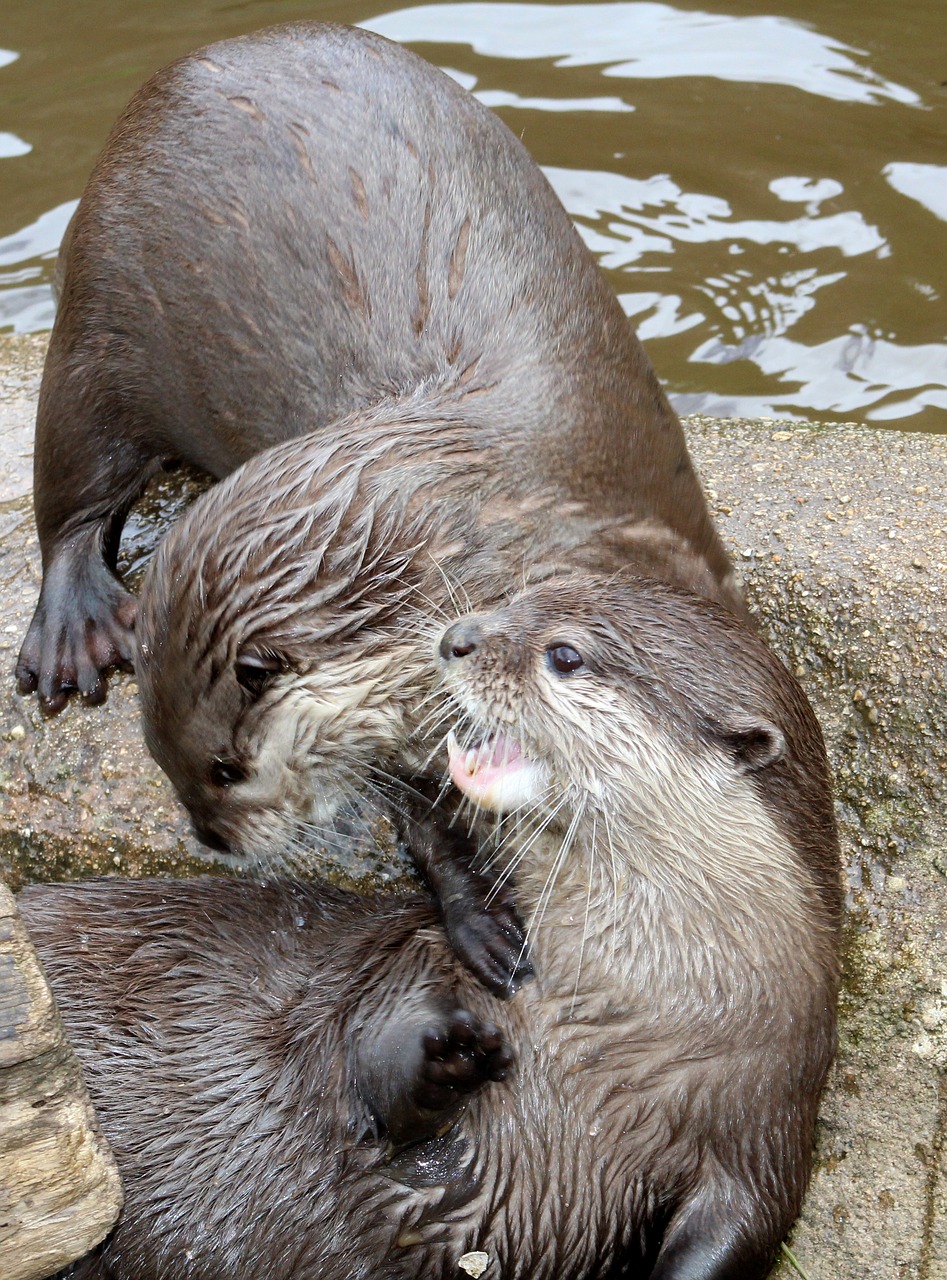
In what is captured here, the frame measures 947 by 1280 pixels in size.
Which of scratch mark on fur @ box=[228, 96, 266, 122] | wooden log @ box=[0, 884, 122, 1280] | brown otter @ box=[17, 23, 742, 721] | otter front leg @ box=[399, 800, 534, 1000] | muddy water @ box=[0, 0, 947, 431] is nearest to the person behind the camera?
wooden log @ box=[0, 884, 122, 1280]

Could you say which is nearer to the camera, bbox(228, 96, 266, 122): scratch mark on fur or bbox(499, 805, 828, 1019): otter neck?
bbox(499, 805, 828, 1019): otter neck

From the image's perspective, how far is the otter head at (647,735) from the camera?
229 centimetres

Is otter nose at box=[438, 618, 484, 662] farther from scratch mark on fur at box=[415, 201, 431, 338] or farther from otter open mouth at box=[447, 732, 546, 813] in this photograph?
scratch mark on fur at box=[415, 201, 431, 338]

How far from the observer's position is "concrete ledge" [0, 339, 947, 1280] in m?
2.53

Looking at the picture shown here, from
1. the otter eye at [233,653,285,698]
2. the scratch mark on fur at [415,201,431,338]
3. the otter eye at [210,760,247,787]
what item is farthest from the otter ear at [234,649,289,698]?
the scratch mark on fur at [415,201,431,338]

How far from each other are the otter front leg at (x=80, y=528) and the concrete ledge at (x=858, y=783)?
87 millimetres

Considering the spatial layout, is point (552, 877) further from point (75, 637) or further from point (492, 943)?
point (75, 637)

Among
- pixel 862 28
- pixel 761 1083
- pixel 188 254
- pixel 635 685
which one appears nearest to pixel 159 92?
pixel 188 254

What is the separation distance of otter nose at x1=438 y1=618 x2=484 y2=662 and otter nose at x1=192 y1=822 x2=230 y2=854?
62 cm

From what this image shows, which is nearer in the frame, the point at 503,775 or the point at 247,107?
the point at 503,775

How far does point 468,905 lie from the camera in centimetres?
254

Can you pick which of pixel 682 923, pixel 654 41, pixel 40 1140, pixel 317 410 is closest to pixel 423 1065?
pixel 682 923

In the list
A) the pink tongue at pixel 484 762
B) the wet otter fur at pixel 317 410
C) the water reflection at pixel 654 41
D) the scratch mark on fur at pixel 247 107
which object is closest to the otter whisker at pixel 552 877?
the pink tongue at pixel 484 762

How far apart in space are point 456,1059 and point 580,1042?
19 centimetres
